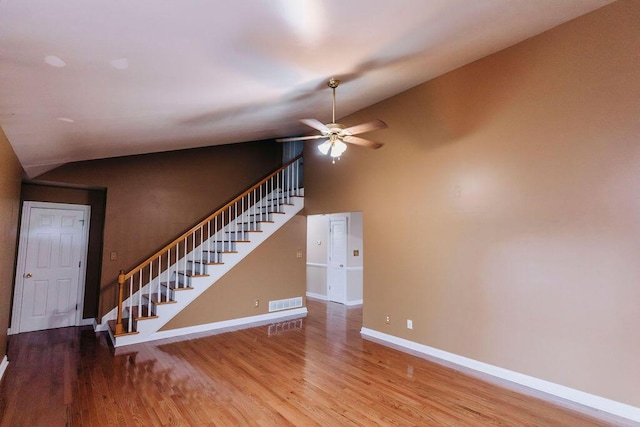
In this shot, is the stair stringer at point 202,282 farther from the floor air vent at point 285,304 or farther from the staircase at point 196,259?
the floor air vent at point 285,304

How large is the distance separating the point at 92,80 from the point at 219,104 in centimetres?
139

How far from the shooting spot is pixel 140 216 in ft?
19.4

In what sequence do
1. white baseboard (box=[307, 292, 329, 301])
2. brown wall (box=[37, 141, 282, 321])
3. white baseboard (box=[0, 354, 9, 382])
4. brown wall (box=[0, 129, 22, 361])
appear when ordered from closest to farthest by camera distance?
brown wall (box=[0, 129, 22, 361]), white baseboard (box=[0, 354, 9, 382]), brown wall (box=[37, 141, 282, 321]), white baseboard (box=[307, 292, 329, 301])

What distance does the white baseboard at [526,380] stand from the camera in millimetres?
2961

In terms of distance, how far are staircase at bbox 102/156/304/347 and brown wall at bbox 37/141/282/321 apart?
0.30 m

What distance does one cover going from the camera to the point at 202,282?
220 inches

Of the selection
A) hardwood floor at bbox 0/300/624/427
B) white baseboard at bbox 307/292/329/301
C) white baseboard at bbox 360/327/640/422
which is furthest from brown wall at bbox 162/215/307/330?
white baseboard at bbox 360/327/640/422

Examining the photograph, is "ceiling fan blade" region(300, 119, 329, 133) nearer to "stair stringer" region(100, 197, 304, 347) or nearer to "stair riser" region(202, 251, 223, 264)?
"stair stringer" region(100, 197, 304, 347)

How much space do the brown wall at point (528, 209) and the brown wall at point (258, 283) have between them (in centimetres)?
215

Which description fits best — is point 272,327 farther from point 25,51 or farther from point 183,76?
point 25,51

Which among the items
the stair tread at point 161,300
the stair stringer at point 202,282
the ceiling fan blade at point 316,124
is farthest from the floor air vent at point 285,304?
the ceiling fan blade at point 316,124

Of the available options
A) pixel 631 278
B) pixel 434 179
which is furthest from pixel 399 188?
pixel 631 278

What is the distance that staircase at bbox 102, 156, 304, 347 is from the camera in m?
4.98

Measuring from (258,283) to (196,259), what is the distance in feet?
4.34
